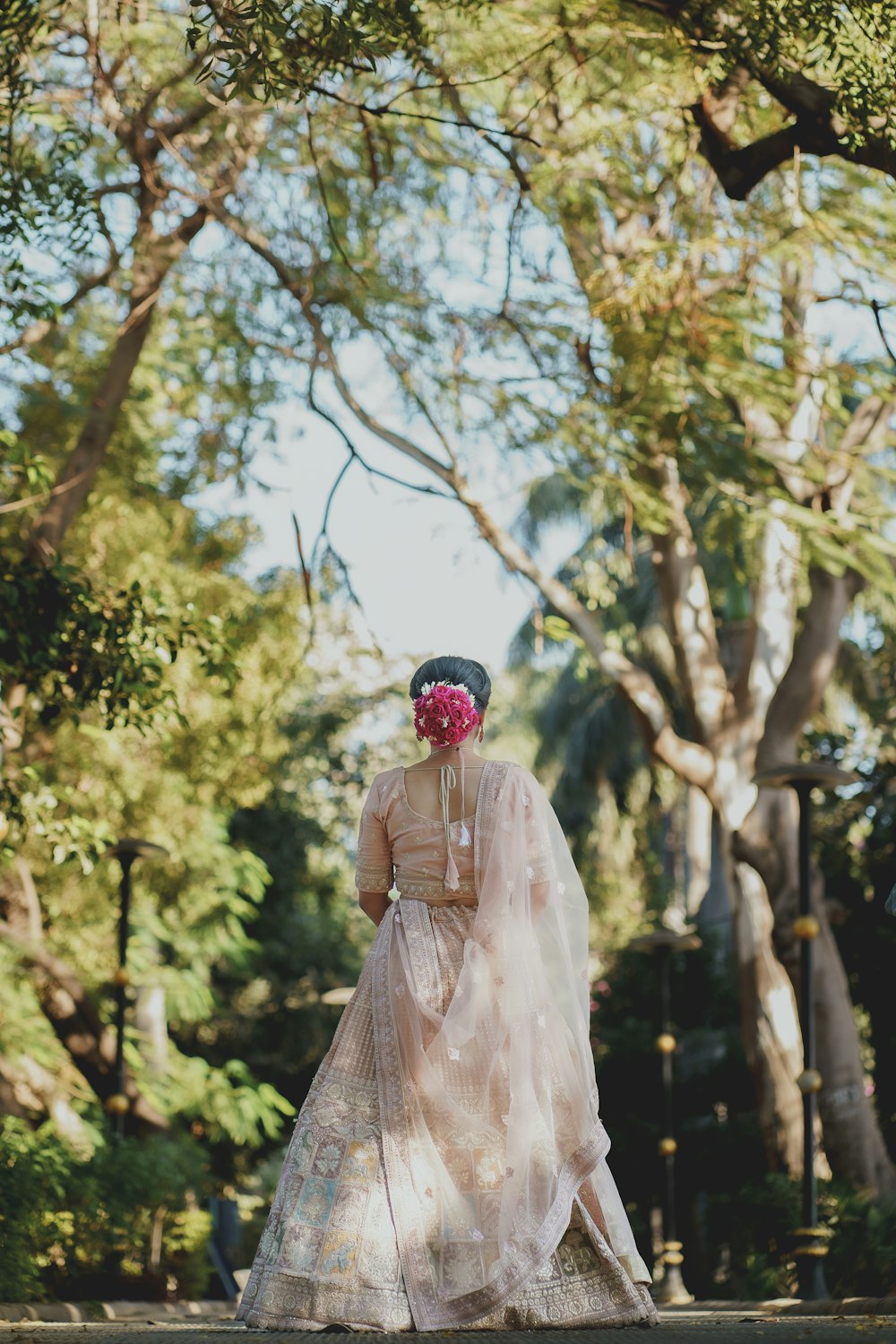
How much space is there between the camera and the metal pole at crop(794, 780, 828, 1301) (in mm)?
8844

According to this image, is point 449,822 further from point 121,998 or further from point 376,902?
→ point 121,998

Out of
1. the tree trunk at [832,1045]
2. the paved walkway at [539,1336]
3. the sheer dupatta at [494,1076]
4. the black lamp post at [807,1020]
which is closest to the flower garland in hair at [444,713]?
the sheer dupatta at [494,1076]

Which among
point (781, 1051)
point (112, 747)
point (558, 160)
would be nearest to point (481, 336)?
point (558, 160)

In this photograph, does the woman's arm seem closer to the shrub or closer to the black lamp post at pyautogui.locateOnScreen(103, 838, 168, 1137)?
the shrub

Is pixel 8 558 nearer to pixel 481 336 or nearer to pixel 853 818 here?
pixel 481 336

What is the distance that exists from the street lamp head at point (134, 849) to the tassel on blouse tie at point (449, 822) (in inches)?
226

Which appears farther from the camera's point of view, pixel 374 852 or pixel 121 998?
pixel 121 998

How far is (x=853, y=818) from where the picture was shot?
57.5 ft

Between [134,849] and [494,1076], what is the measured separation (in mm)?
6211

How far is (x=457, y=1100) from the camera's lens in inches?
198

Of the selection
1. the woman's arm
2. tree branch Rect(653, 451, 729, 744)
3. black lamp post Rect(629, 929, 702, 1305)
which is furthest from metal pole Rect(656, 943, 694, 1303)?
the woman's arm

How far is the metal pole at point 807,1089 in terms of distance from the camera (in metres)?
8.84

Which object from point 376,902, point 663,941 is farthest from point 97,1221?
point 663,941

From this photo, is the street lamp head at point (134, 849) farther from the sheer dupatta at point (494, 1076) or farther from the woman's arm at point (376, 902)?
the sheer dupatta at point (494, 1076)
